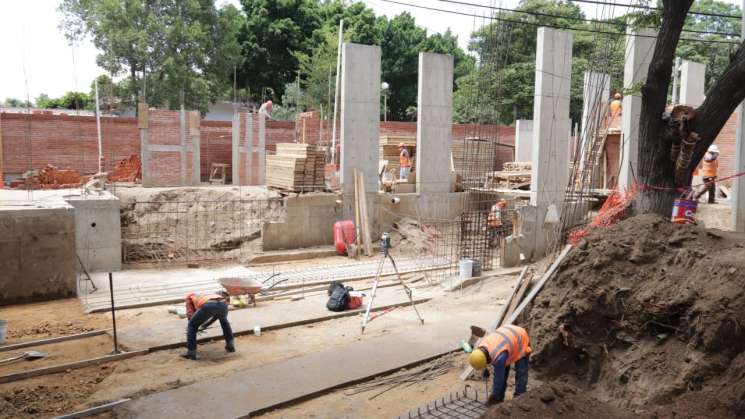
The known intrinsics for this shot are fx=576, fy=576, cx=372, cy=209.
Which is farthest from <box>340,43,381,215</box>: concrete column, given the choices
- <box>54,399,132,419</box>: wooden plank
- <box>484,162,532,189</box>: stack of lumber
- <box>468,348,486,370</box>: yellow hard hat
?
<box>468,348,486,370</box>: yellow hard hat

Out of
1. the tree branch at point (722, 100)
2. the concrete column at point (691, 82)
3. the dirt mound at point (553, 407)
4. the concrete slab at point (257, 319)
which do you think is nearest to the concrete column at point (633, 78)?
the concrete column at point (691, 82)

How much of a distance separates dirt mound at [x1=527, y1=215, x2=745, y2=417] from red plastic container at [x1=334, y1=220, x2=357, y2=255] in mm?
9437

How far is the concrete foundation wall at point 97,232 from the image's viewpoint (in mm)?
13555

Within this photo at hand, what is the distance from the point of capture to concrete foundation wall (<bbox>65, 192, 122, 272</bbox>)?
44.5ft

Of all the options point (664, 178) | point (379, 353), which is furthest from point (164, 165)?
point (664, 178)

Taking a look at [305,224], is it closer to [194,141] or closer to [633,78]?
[194,141]

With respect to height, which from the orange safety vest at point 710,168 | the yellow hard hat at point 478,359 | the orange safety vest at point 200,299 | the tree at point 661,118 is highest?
the tree at point 661,118

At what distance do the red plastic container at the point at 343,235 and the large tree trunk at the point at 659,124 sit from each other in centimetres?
881

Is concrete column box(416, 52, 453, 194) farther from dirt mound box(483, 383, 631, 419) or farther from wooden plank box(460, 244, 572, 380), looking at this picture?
dirt mound box(483, 383, 631, 419)

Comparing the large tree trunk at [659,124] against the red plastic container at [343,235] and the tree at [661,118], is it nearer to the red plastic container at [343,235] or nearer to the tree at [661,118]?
the tree at [661,118]

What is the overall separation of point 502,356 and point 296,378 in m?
2.86

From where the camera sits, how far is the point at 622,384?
6434 mm

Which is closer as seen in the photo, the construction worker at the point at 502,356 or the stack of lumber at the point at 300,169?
the construction worker at the point at 502,356

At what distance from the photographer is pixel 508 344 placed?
19.6 feet
